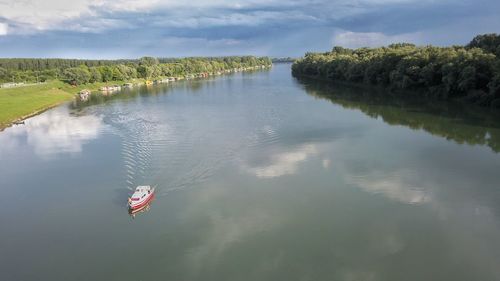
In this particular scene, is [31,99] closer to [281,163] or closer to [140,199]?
[281,163]

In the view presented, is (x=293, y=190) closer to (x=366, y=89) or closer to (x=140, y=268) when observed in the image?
(x=140, y=268)

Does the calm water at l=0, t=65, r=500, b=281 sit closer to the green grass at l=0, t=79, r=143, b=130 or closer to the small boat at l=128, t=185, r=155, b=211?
the small boat at l=128, t=185, r=155, b=211

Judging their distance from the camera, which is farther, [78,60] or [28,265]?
[78,60]

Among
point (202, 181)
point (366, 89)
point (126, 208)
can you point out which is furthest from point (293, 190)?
point (366, 89)

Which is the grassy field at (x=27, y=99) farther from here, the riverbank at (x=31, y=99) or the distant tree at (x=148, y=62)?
the distant tree at (x=148, y=62)

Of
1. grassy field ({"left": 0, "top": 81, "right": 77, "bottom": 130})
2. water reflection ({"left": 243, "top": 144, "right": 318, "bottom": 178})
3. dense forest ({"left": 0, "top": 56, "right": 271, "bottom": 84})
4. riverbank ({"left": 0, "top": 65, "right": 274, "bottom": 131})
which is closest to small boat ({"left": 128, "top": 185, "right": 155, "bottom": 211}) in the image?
water reflection ({"left": 243, "top": 144, "right": 318, "bottom": 178})

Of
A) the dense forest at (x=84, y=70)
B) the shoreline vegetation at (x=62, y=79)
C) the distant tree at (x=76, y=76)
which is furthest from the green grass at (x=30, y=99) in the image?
the dense forest at (x=84, y=70)
